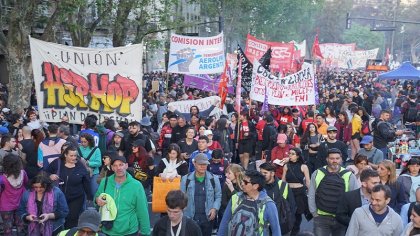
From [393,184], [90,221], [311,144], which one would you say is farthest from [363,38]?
[90,221]

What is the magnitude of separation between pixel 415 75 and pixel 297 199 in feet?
55.9

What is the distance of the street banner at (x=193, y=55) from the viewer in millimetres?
16781

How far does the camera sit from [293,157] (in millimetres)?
7129

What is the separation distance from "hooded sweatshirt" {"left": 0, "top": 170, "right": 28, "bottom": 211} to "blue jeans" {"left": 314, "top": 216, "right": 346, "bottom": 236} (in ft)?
10.8

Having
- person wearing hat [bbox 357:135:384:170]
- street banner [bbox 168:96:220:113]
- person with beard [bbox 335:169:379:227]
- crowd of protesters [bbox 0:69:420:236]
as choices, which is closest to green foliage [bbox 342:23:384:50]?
street banner [bbox 168:96:220:113]

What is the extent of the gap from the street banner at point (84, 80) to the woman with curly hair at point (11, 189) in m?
2.41

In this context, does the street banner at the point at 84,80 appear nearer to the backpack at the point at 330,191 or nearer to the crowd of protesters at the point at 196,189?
the crowd of protesters at the point at 196,189

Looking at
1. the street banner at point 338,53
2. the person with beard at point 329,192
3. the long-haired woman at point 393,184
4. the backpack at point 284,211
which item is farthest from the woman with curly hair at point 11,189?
the street banner at point 338,53

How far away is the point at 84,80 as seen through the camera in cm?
885

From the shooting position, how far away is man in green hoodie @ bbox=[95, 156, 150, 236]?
18.1 ft

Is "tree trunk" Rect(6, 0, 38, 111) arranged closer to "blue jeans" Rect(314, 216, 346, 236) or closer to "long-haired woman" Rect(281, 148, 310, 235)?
"long-haired woman" Rect(281, 148, 310, 235)

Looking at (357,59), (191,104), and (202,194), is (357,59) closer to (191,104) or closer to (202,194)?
(191,104)

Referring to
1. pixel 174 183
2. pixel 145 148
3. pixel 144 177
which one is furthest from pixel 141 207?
pixel 145 148

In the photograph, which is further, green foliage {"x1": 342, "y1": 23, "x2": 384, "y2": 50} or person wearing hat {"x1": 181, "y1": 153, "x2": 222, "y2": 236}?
green foliage {"x1": 342, "y1": 23, "x2": 384, "y2": 50}
